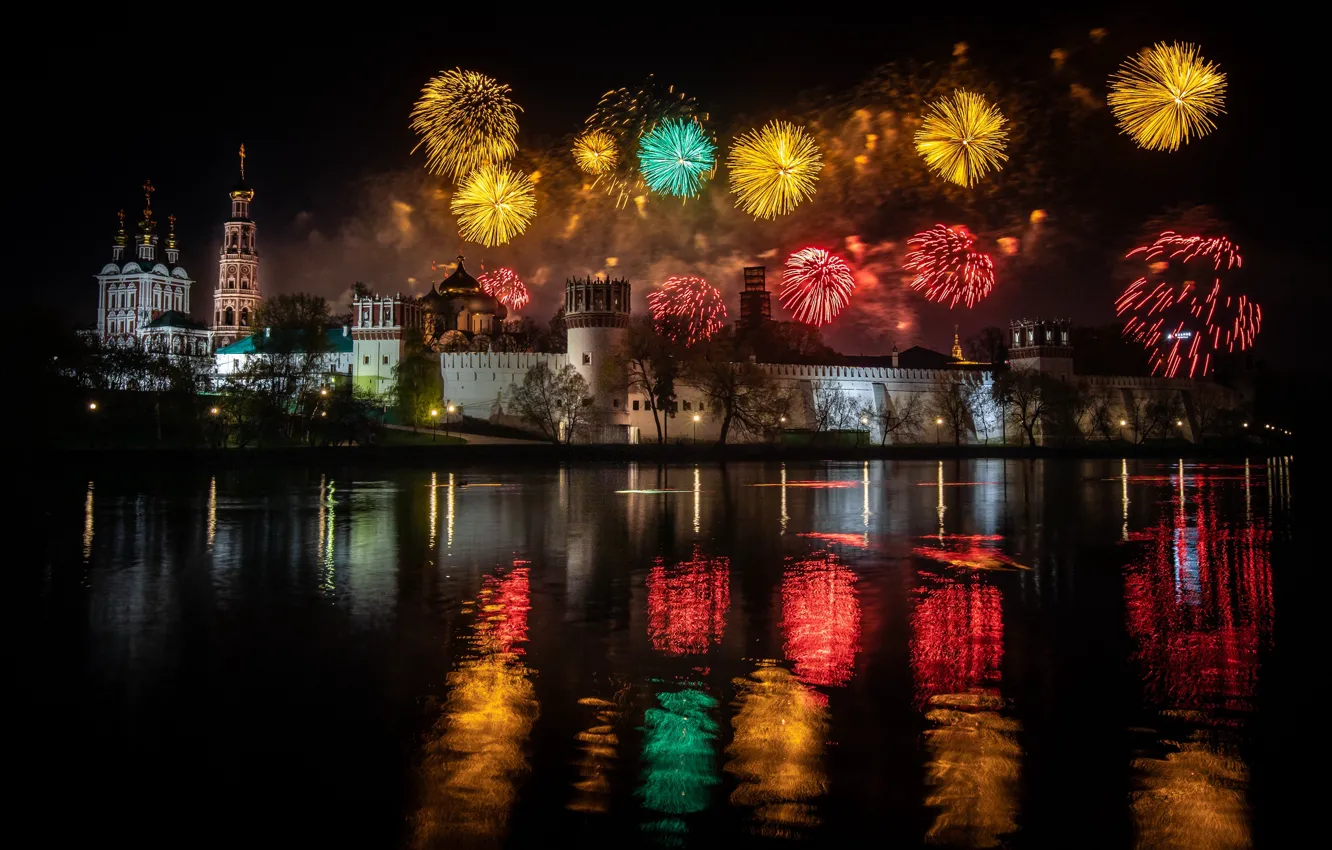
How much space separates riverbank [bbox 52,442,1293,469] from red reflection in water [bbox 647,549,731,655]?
95.5 feet

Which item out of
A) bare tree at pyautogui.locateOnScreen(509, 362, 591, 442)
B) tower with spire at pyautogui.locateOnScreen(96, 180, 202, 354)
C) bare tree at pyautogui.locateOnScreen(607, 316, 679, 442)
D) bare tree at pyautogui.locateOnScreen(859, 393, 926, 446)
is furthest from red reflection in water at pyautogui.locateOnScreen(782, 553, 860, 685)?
tower with spire at pyautogui.locateOnScreen(96, 180, 202, 354)

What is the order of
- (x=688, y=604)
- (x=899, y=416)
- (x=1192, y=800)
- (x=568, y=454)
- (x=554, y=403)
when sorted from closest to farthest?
(x=1192, y=800) → (x=688, y=604) → (x=568, y=454) → (x=554, y=403) → (x=899, y=416)

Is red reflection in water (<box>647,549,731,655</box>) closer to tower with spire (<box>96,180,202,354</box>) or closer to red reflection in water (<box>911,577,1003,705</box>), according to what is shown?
red reflection in water (<box>911,577,1003,705</box>)

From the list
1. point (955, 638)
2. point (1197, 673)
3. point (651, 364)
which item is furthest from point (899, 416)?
point (1197, 673)

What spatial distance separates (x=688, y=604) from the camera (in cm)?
Result: 1030

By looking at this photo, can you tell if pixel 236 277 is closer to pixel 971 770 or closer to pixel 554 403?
pixel 554 403

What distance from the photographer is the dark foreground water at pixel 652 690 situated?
501 cm

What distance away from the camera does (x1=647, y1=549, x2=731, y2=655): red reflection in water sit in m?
8.60

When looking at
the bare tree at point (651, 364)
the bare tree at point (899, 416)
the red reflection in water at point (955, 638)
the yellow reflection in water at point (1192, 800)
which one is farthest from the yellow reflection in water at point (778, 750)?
the bare tree at point (899, 416)

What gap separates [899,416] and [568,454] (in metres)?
29.4

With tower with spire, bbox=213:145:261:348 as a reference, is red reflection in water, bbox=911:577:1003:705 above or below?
below

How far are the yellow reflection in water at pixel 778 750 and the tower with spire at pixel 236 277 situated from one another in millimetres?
92412

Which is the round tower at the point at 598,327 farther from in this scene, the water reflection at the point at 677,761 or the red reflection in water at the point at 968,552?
the water reflection at the point at 677,761

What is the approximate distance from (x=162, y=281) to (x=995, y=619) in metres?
114
